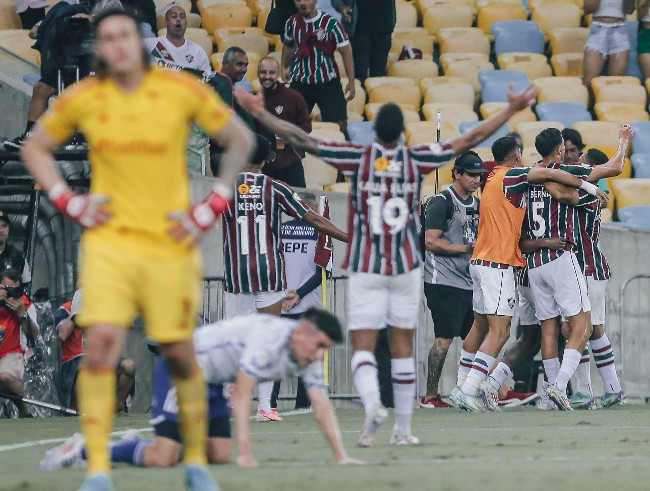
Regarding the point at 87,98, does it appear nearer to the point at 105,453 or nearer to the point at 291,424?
the point at 105,453

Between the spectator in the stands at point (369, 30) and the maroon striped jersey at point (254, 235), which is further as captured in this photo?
the spectator in the stands at point (369, 30)

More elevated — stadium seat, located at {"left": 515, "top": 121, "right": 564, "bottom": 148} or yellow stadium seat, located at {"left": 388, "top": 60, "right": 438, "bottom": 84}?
yellow stadium seat, located at {"left": 388, "top": 60, "right": 438, "bottom": 84}

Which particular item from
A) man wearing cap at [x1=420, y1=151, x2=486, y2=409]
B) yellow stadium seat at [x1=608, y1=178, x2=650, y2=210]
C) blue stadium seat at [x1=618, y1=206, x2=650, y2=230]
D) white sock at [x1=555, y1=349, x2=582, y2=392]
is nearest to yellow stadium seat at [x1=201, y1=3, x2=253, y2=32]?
yellow stadium seat at [x1=608, y1=178, x2=650, y2=210]

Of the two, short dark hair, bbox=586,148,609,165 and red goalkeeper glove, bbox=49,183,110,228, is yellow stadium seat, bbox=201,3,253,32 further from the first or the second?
red goalkeeper glove, bbox=49,183,110,228

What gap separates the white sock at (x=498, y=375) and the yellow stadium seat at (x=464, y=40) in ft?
24.6

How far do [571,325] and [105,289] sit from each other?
795 cm

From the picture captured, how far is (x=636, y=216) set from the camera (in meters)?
16.1

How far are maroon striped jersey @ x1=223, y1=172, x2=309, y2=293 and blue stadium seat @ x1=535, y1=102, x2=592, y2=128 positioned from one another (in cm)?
688

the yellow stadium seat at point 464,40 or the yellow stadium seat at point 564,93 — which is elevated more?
the yellow stadium seat at point 464,40

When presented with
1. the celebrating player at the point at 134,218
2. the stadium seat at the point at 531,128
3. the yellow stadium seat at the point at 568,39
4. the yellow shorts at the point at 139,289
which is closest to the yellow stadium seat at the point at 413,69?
the yellow stadium seat at the point at 568,39

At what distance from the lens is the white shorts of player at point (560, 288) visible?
42.3ft

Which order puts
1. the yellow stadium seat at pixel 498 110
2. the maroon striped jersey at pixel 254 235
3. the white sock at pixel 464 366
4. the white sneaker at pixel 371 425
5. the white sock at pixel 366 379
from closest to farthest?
the white sneaker at pixel 371 425
the white sock at pixel 366 379
the maroon striped jersey at pixel 254 235
the white sock at pixel 464 366
the yellow stadium seat at pixel 498 110

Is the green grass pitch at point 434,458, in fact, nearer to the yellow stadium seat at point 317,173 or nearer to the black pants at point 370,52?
the yellow stadium seat at point 317,173

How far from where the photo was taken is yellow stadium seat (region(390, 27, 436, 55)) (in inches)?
781
